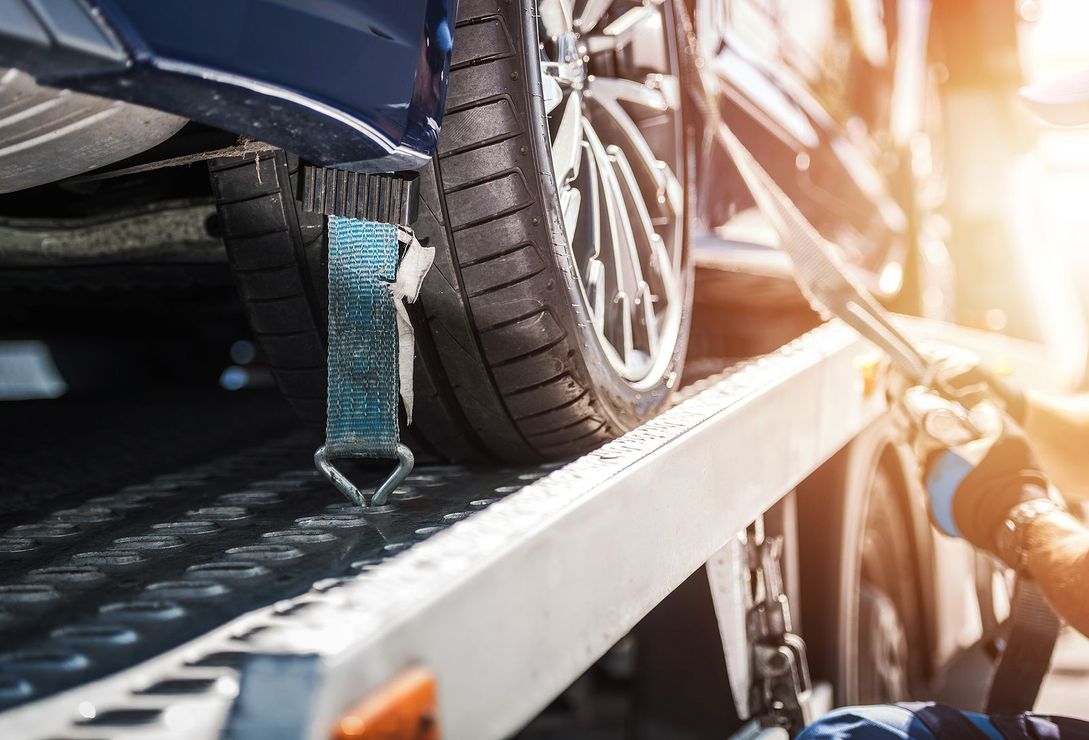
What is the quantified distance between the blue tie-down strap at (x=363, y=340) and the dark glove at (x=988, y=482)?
96 centimetres

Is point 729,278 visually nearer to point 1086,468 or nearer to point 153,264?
point 1086,468

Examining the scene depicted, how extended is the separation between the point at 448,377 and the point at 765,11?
1.54 meters

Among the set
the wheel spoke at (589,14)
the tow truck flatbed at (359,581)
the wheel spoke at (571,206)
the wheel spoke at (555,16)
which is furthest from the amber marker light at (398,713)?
the wheel spoke at (589,14)

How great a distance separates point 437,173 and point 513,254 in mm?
128

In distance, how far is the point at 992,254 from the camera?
339 cm

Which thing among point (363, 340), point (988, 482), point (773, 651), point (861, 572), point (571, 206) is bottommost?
point (861, 572)

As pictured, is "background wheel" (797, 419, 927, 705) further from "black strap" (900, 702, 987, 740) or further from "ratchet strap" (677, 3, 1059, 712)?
"black strap" (900, 702, 987, 740)

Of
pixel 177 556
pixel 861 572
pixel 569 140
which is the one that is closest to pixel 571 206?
pixel 569 140

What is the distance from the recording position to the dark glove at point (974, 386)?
1701 millimetres

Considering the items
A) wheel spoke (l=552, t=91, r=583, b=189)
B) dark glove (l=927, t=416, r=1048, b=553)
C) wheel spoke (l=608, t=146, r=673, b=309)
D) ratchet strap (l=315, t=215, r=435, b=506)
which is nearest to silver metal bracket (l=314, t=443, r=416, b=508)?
ratchet strap (l=315, t=215, r=435, b=506)

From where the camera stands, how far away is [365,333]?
3.67ft

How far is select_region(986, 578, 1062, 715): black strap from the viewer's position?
153 centimetres

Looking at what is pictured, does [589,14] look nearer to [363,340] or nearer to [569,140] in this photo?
[569,140]

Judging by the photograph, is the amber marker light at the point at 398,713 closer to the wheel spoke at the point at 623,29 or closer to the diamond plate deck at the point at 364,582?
the diamond plate deck at the point at 364,582
